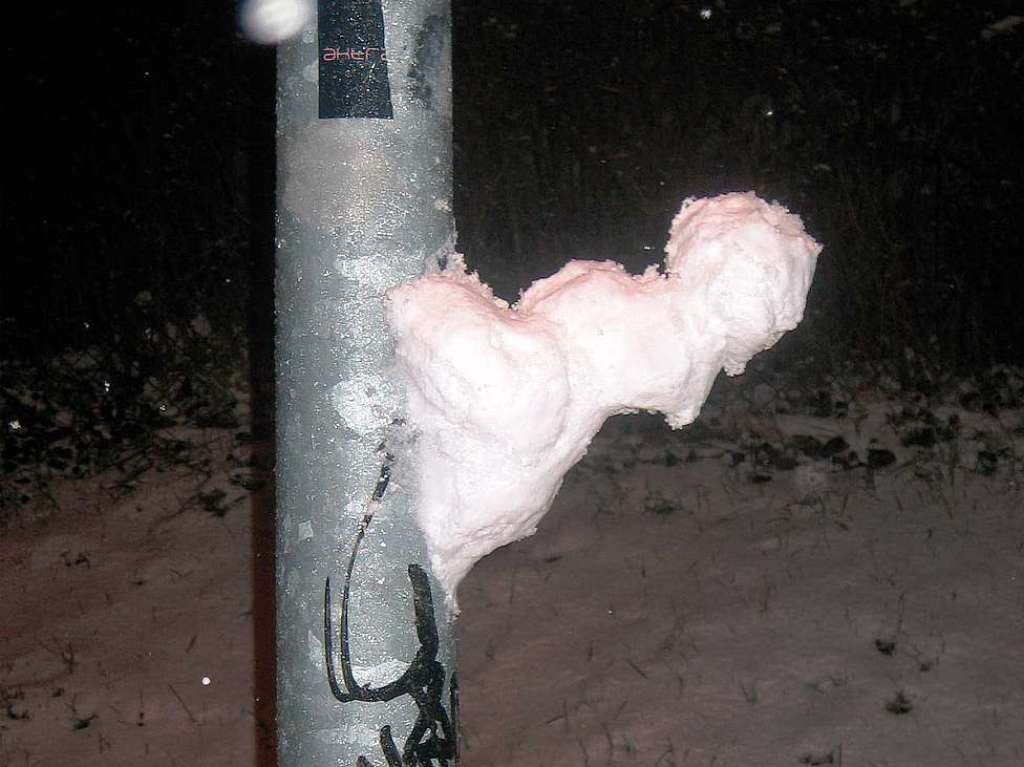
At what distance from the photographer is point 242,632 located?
4.73 m

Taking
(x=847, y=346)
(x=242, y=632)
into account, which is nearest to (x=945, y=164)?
(x=847, y=346)

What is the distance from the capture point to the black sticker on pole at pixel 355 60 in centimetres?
130

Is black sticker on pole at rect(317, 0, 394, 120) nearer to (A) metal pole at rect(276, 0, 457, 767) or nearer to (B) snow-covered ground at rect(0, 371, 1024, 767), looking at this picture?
(A) metal pole at rect(276, 0, 457, 767)

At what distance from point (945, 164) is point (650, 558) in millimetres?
3413

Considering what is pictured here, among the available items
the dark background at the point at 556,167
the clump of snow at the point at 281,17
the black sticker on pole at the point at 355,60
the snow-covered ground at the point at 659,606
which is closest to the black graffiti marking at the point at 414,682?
the black sticker on pole at the point at 355,60

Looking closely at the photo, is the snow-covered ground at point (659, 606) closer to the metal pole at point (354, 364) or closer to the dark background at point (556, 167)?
the dark background at point (556, 167)

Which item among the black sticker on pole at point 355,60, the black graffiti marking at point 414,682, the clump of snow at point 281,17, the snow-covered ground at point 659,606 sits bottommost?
the snow-covered ground at point 659,606

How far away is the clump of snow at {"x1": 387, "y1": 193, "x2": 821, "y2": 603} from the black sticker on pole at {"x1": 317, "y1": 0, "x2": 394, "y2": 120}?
9.4 inches

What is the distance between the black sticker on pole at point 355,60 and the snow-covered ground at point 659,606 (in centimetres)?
306

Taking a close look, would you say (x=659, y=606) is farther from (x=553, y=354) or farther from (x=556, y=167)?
(x=553, y=354)

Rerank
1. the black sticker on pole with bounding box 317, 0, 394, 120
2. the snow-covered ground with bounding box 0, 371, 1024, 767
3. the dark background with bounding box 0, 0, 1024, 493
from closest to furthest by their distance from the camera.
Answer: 1. the black sticker on pole with bounding box 317, 0, 394, 120
2. the snow-covered ground with bounding box 0, 371, 1024, 767
3. the dark background with bounding box 0, 0, 1024, 493

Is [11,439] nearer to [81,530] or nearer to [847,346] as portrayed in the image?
[81,530]

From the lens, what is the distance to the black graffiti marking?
1350mm

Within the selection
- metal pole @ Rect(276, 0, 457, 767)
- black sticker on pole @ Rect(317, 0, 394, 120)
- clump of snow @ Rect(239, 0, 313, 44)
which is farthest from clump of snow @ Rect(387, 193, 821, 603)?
clump of snow @ Rect(239, 0, 313, 44)
